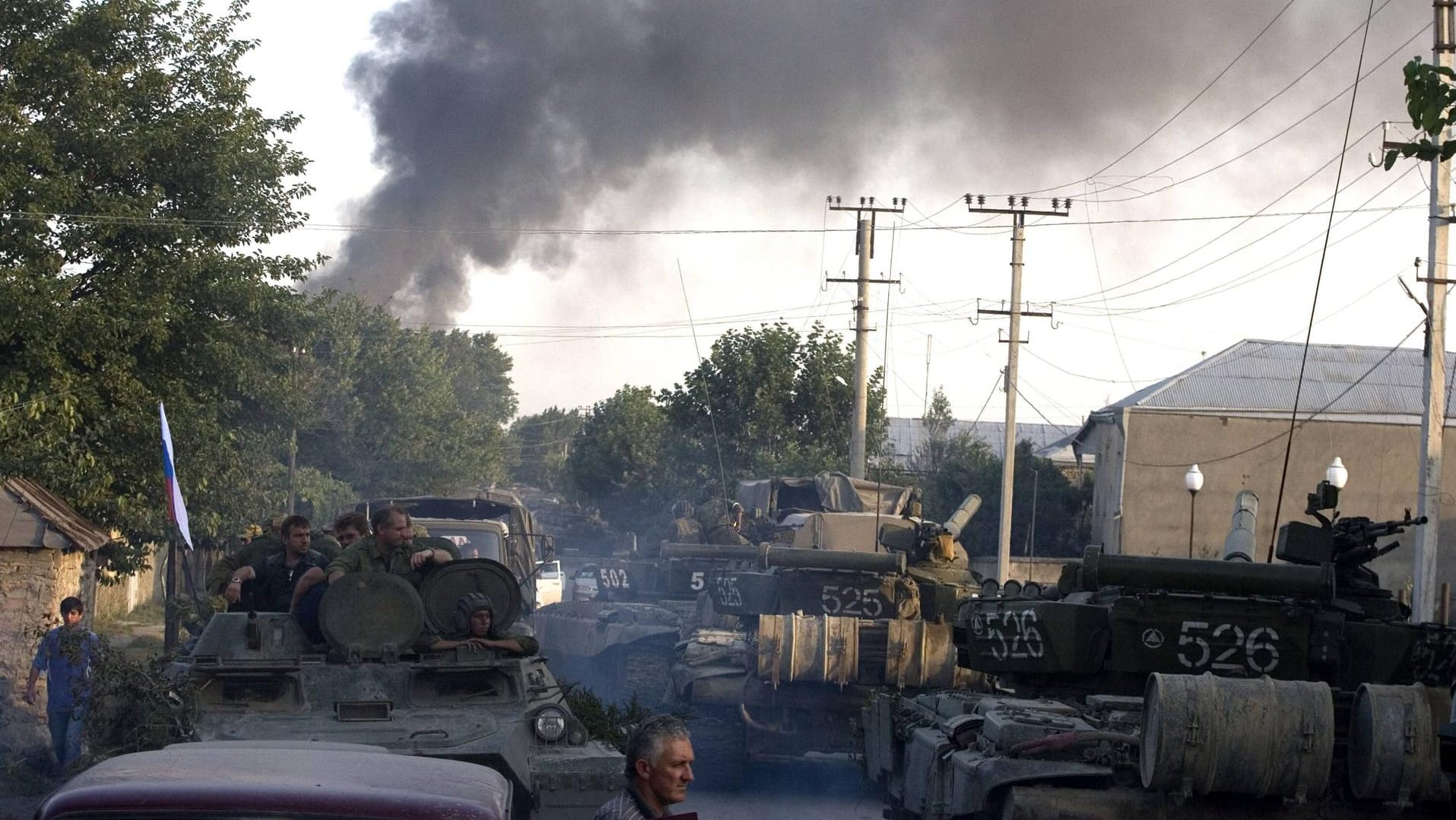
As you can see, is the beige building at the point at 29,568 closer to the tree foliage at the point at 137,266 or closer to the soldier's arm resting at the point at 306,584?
the tree foliage at the point at 137,266

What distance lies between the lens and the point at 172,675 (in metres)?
8.02

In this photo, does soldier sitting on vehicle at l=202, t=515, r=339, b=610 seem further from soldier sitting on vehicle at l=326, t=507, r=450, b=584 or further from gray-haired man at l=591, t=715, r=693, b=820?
gray-haired man at l=591, t=715, r=693, b=820

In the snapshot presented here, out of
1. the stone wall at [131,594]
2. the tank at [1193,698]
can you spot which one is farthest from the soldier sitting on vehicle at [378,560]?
the stone wall at [131,594]

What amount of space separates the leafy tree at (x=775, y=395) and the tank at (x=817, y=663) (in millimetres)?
20447

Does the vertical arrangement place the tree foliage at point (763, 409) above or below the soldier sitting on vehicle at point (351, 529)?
above

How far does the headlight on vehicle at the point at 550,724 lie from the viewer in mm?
7781

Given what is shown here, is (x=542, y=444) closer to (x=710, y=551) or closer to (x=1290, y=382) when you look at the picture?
(x=1290, y=382)

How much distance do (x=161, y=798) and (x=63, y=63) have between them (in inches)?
532

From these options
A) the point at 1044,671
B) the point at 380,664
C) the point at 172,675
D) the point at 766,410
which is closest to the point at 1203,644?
the point at 1044,671

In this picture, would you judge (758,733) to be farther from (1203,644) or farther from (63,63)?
(63,63)

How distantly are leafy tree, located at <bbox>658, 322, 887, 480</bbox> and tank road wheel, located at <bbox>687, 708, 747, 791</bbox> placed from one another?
2194 cm

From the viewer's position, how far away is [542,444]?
335ft

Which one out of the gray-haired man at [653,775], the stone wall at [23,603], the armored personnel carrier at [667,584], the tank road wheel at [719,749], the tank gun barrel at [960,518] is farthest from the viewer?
the tank gun barrel at [960,518]

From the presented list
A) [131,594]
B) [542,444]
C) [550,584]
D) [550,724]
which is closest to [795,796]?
[550,724]
